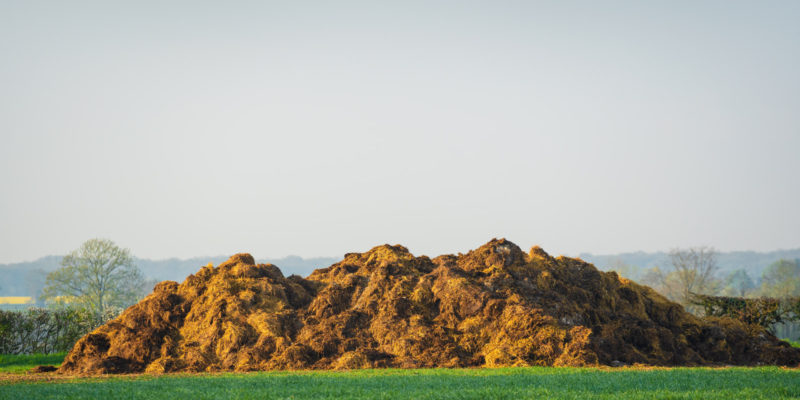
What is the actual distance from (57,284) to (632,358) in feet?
224

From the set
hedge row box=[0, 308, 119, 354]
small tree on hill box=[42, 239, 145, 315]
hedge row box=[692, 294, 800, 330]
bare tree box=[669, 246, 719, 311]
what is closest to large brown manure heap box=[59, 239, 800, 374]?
hedge row box=[692, 294, 800, 330]

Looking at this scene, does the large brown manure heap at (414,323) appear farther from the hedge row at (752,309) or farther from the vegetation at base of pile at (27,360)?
the hedge row at (752,309)

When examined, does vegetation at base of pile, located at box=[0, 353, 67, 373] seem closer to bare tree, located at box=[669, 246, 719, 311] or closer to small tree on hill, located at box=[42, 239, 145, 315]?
small tree on hill, located at box=[42, 239, 145, 315]

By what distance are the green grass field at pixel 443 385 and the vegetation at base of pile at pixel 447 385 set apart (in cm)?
3

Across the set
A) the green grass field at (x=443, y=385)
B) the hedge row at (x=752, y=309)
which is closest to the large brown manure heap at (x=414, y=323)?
the green grass field at (x=443, y=385)

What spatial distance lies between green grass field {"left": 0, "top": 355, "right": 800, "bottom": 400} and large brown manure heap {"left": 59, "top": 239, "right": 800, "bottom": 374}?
8.20 feet

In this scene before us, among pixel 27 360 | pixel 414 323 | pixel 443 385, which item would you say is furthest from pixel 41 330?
pixel 443 385

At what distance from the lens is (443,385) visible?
20.2 meters

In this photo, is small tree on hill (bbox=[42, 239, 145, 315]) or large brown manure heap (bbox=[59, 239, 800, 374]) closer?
large brown manure heap (bbox=[59, 239, 800, 374])

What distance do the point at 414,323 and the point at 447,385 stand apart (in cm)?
916

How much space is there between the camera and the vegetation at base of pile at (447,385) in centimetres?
1828

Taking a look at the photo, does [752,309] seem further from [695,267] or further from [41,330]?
[695,267]

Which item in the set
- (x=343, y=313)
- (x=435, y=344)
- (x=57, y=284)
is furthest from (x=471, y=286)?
(x=57, y=284)

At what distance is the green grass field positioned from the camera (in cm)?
1827
